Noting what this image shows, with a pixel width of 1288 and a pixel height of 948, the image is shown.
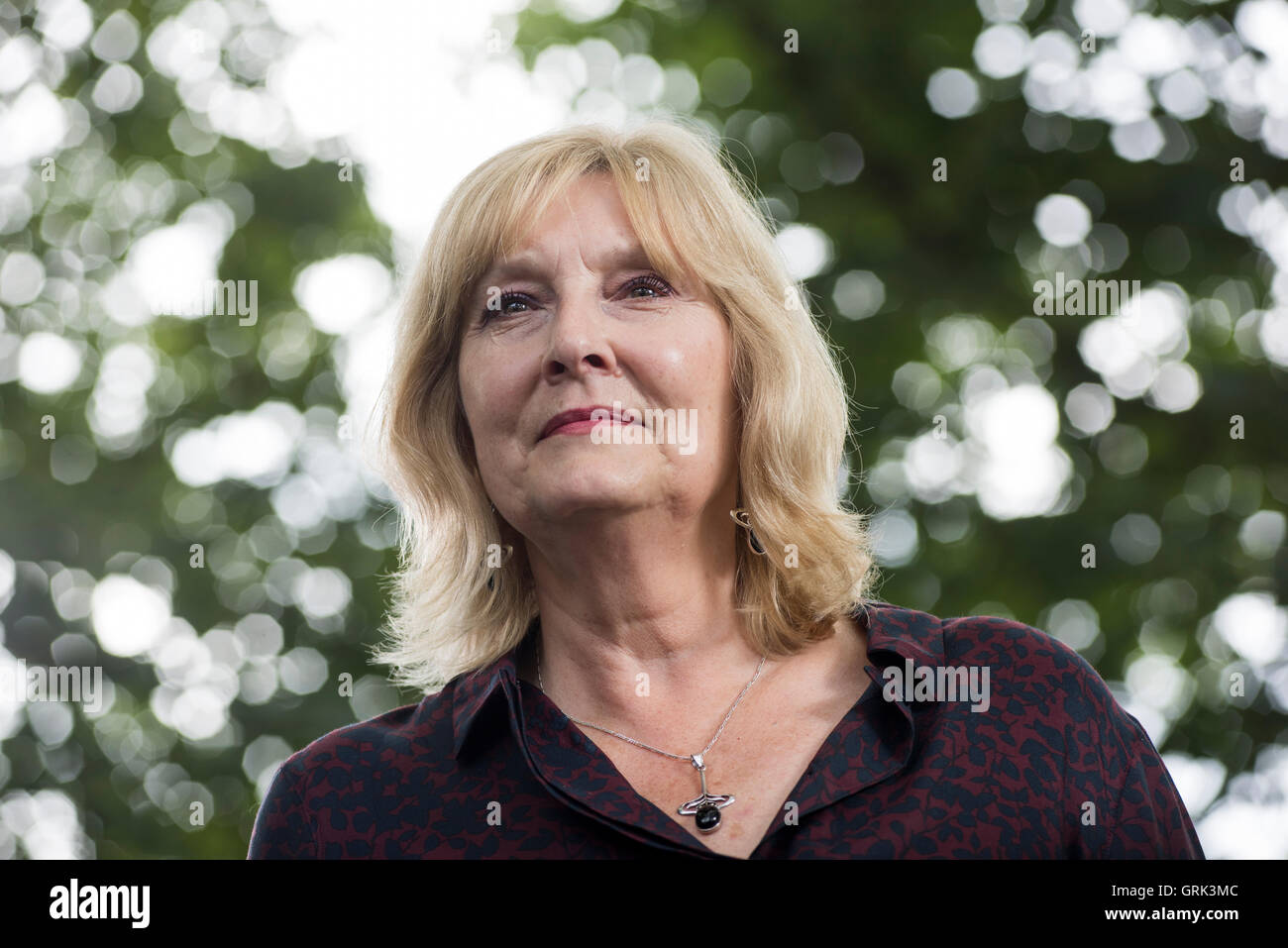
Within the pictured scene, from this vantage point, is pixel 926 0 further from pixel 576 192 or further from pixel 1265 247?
pixel 576 192

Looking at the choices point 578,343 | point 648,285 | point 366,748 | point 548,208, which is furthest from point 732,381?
point 366,748

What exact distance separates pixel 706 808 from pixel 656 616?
0.39 meters

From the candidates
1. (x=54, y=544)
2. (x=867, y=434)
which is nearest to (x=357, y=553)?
(x=54, y=544)

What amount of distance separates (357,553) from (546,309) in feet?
15.5

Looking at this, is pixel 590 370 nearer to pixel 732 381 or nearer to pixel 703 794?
pixel 732 381

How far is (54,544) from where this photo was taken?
22.5 feet

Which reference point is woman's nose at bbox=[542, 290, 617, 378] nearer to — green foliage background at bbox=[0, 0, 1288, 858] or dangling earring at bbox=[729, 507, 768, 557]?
dangling earring at bbox=[729, 507, 768, 557]

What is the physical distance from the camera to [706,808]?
Result: 205 cm

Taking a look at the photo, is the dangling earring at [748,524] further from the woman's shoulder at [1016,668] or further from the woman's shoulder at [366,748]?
the woman's shoulder at [366,748]

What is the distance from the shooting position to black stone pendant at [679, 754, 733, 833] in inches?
79.7

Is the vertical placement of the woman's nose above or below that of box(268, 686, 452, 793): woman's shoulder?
above

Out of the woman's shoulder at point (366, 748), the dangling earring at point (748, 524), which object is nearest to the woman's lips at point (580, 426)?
the dangling earring at point (748, 524)

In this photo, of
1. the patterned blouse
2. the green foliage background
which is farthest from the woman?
the green foliage background

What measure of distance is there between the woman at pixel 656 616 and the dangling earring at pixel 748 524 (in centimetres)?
2
